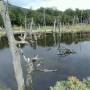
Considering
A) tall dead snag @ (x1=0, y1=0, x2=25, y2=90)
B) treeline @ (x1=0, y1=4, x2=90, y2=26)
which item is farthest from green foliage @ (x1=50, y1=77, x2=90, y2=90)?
treeline @ (x1=0, y1=4, x2=90, y2=26)

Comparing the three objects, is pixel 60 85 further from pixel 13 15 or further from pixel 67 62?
pixel 13 15

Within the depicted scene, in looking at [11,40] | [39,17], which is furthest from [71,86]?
[39,17]

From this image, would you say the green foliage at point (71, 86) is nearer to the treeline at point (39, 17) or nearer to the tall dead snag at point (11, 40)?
the tall dead snag at point (11, 40)

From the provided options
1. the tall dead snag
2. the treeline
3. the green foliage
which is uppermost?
the tall dead snag

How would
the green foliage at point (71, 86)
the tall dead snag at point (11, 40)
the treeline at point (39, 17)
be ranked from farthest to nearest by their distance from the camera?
1. the treeline at point (39, 17)
2. the tall dead snag at point (11, 40)
3. the green foliage at point (71, 86)

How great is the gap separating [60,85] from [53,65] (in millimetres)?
24442

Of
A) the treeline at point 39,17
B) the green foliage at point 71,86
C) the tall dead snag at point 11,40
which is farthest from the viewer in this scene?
the treeline at point 39,17

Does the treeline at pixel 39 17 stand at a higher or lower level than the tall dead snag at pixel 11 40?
lower

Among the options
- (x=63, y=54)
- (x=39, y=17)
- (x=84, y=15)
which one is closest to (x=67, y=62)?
(x=63, y=54)

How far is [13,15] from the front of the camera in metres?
99.0

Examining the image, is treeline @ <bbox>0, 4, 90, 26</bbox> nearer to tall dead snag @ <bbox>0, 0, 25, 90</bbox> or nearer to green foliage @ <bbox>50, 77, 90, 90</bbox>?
tall dead snag @ <bbox>0, 0, 25, 90</bbox>

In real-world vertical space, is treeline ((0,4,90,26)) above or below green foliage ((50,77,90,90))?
below

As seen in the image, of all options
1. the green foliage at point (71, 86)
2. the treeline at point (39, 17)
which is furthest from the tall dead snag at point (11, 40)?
the treeline at point (39, 17)

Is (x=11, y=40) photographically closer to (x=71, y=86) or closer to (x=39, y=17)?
(x=71, y=86)
